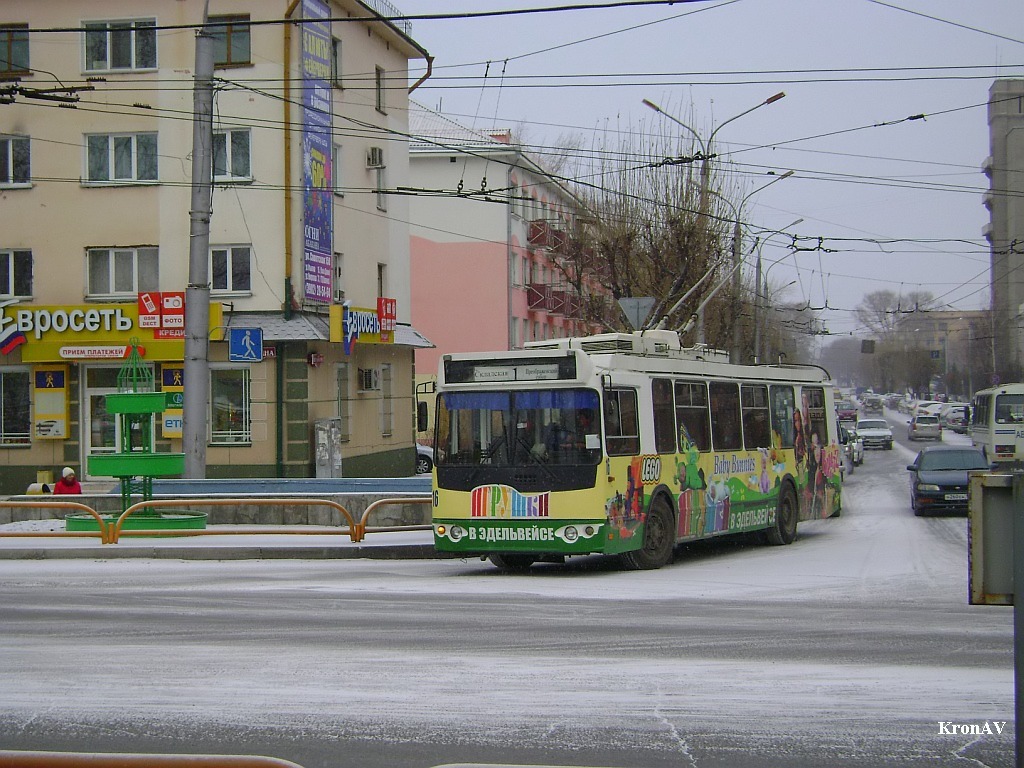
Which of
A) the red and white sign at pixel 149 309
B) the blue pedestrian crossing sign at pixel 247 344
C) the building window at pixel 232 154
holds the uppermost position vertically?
the building window at pixel 232 154

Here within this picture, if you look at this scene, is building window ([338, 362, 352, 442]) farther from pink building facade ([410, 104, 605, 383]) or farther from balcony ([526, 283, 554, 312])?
balcony ([526, 283, 554, 312])

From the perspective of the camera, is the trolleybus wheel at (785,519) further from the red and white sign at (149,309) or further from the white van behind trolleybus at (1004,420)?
the white van behind trolleybus at (1004,420)

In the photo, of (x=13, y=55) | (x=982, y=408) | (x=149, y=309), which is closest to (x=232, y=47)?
A: (x=13, y=55)

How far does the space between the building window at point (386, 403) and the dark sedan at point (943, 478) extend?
52.3 ft

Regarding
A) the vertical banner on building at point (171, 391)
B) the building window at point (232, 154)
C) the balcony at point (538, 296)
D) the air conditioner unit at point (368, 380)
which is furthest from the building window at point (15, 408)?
the balcony at point (538, 296)

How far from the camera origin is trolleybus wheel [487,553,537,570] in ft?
51.4

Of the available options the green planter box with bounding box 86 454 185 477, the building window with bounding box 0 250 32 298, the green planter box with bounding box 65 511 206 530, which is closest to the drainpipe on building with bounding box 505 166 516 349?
the building window with bounding box 0 250 32 298

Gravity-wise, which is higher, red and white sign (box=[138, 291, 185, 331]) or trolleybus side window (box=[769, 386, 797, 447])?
red and white sign (box=[138, 291, 185, 331])

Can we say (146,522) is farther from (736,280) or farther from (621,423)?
(736,280)

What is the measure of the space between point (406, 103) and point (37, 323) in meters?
13.8

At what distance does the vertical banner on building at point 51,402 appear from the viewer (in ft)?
105

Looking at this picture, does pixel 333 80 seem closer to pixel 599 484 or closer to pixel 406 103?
pixel 406 103

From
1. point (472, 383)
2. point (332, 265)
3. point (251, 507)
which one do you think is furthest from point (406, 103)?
point (472, 383)

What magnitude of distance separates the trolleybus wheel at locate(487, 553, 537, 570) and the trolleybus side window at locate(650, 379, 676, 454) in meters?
2.15
